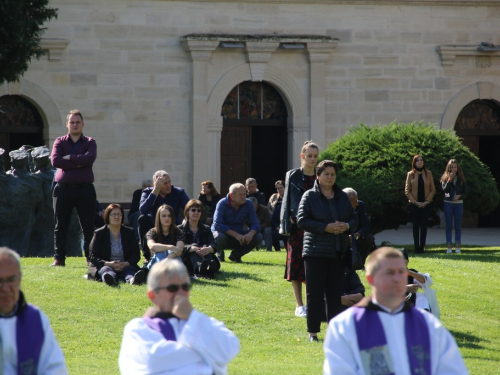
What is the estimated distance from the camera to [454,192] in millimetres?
16484

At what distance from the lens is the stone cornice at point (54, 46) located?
21.4m

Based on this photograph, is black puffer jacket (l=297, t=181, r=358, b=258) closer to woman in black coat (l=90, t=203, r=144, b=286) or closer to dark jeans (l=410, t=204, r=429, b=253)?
woman in black coat (l=90, t=203, r=144, b=286)

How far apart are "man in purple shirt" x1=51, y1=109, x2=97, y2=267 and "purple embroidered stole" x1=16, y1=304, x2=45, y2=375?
6.77 meters

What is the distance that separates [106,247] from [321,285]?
3.57m

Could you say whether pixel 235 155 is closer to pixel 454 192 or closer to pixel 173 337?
pixel 454 192

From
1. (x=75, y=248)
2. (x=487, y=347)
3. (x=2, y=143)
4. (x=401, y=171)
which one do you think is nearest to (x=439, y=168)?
(x=401, y=171)

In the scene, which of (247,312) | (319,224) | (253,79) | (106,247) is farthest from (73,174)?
(253,79)

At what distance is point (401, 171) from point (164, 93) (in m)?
7.56

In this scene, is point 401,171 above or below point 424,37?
below

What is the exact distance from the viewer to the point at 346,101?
2306cm

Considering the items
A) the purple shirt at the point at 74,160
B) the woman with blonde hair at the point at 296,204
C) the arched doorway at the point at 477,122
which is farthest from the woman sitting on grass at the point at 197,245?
the arched doorway at the point at 477,122

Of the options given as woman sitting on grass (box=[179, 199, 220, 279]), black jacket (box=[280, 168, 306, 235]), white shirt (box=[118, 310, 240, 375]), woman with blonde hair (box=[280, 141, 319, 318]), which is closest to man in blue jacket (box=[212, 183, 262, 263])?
woman sitting on grass (box=[179, 199, 220, 279])

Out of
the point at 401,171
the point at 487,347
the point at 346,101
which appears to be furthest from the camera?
the point at 346,101

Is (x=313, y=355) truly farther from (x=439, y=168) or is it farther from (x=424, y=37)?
(x=424, y=37)
